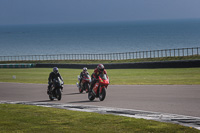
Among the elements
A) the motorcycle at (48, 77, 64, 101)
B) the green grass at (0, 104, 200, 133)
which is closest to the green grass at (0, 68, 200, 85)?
the motorcycle at (48, 77, 64, 101)

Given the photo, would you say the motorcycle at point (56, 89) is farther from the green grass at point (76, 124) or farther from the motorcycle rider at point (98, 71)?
the green grass at point (76, 124)

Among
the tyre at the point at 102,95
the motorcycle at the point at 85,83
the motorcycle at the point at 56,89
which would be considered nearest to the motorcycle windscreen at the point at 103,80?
the tyre at the point at 102,95

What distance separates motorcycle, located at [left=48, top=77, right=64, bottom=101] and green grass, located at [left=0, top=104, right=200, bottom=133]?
17.1 feet

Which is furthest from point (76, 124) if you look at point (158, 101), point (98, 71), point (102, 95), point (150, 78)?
point (150, 78)

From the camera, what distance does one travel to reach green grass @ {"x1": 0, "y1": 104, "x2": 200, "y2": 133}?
32.6 ft

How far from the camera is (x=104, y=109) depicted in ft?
46.1

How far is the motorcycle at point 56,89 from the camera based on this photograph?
18.4 m

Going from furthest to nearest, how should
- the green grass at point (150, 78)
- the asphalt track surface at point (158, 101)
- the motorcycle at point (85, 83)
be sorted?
the green grass at point (150, 78) < the motorcycle at point (85, 83) < the asphalt track surface at point (158, 101)

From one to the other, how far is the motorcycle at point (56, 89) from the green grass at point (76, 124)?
5217 millimetres

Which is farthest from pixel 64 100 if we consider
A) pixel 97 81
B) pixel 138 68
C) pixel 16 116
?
pixel 138 68

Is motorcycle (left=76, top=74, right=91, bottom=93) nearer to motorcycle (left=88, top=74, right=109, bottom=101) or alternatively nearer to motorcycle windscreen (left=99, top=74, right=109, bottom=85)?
motorcycle (left=88, top=74, right=109, bottom=101)

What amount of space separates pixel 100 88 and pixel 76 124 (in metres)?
6.29

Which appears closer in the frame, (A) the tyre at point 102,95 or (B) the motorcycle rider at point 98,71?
(B) the motorcycle rider at point 98,71

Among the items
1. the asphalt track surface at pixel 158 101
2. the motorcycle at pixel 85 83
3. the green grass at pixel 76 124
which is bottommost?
the green grass at pixel 76 124
